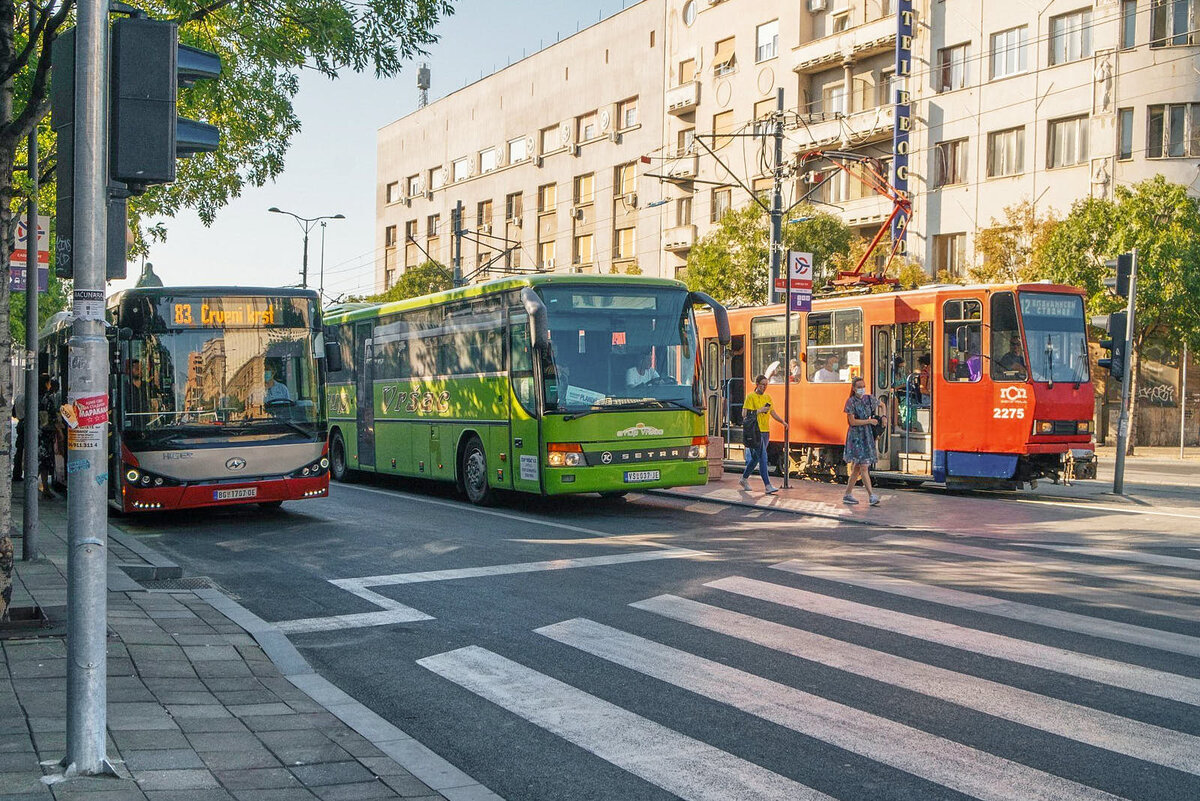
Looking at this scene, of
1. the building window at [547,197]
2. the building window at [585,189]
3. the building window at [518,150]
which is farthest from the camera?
the building window at [518,150]

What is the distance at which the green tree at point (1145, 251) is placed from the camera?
33.2 meters

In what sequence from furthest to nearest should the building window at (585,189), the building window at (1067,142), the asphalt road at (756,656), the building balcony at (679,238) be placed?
the building window at (585,189) → the building balcony at (679,238) → the building window at (1067,142) → the asphalt road at (756,656)

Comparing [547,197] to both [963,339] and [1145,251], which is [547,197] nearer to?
[1145,251]

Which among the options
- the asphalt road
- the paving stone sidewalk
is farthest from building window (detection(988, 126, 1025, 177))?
the paving stone sidewalk

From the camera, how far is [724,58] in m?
53.8

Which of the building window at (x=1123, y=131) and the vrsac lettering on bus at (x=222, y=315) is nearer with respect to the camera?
the vrsac lettering on bus at (x=222, y=315)

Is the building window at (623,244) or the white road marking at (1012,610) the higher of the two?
the building window at (623,244)

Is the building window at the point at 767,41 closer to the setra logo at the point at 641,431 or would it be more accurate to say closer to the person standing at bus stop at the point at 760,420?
the person standing at bus stop at the point at 760,420

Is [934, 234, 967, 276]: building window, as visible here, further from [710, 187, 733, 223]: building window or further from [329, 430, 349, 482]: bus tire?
[329, 430, 349, 482]: bus tire

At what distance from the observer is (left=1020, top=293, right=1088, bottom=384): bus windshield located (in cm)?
1838

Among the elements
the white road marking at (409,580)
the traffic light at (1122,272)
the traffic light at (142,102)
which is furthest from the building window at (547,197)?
the traffic light at (142,102)

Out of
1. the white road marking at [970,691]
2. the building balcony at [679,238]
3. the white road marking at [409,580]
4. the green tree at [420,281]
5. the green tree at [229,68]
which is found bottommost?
the white road marking at [409,580]

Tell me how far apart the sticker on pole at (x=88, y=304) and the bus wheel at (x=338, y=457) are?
677 inches

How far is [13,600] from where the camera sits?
27.7 ft
